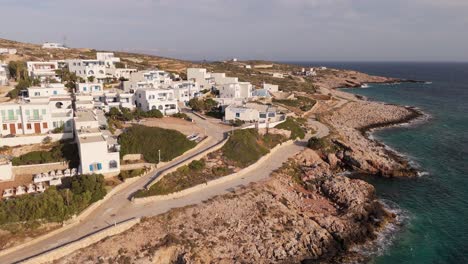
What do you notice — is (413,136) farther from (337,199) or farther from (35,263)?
(35,263)

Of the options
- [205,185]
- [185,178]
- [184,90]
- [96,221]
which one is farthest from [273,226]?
[184,90]

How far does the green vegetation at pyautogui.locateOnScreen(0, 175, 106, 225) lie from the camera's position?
25.8m

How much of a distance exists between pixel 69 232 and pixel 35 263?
3.79 metres

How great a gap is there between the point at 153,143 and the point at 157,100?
688 inches

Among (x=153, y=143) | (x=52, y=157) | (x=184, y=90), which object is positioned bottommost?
(x=52, y=157)

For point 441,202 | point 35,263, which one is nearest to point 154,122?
point 35,263

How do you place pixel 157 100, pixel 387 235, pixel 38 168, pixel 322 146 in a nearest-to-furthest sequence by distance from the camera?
pixel 387 235 → pixel 38 168 → pixel 322 146 → pixel 157 100

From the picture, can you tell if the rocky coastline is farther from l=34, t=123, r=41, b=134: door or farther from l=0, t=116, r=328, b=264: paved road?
l=34, t=123, r=41, b=134: door

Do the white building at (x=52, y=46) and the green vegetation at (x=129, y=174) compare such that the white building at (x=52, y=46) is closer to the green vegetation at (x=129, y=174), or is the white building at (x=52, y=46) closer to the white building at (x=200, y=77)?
the white building at (x=200, y=77)

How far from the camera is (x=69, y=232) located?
25.7 meters

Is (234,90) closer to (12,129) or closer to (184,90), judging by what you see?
(184,90)

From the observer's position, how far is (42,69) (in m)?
69.8

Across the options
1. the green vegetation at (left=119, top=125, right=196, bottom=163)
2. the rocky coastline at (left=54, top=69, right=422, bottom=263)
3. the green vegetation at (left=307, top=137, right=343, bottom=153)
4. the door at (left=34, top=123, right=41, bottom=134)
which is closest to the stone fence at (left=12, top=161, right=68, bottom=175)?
the green vegetation at (left=119, top=125, right=196, bottom=163)

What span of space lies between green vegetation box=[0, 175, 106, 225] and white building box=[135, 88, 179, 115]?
2786 cm
